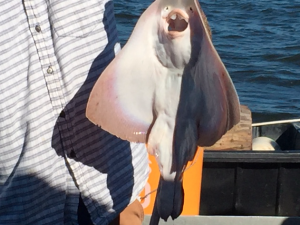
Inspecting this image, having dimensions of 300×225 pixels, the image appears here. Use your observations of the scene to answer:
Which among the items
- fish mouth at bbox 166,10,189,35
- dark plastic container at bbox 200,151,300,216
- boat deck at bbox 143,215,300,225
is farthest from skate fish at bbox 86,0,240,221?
dark plastic container at bbox 200,151,300,216

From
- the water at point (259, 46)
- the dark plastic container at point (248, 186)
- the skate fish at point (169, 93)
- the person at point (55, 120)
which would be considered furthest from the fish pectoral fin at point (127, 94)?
the water at point (259, 46)

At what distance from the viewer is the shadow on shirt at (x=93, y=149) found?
154 centimetres

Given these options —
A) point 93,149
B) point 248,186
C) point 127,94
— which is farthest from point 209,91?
point 248,186

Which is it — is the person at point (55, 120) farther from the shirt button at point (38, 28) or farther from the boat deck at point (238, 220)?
the boat deck at point (238, 220)

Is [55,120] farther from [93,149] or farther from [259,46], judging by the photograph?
[259,46]

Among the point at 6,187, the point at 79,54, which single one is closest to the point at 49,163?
the point at 6,187

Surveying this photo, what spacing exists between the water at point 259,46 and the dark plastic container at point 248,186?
226cm

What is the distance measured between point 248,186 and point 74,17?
181cm

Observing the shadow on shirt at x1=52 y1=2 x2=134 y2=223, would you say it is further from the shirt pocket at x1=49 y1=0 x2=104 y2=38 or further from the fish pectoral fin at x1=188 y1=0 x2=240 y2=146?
the fish pectoral fin at x1=188 y1=0 x2=240 y2=146

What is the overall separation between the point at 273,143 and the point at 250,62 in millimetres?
3470

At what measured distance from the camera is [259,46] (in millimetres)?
7613

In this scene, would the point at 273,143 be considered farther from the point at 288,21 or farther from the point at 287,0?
the point at 287,0

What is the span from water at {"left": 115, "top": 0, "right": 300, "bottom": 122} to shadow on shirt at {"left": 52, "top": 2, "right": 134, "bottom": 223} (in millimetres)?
3808

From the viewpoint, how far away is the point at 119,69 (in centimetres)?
131
